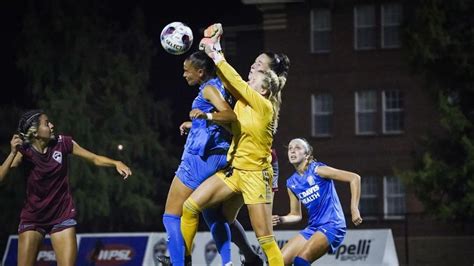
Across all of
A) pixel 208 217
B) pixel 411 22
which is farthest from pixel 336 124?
pixel 208 217

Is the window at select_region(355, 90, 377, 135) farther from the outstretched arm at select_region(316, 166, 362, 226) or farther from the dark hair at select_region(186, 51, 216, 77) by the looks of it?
the dark hair at select_region(186, 51, 216, 77)

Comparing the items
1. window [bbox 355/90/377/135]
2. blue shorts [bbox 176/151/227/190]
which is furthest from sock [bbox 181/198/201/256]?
window [bbox 355/90/377/135]

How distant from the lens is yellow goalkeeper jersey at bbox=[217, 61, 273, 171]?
11117mm

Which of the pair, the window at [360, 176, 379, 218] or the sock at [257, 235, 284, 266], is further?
the window at [360, 176, 379, 218]

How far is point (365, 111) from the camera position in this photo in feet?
145

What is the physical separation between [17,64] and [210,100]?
33228 millimetres

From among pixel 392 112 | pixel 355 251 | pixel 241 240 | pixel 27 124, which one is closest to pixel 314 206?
pixel 241 240

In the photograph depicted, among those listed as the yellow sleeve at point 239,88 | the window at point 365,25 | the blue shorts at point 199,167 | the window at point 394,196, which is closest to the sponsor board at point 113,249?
the blue shorts at point 199,167

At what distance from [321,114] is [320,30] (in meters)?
3.30

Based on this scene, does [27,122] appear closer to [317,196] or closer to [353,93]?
[317,196]

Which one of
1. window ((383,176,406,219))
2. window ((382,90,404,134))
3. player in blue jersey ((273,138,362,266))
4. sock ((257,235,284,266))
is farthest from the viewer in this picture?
window ((382,90,404,134))

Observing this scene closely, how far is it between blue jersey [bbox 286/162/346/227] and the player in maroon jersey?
7.67 feet

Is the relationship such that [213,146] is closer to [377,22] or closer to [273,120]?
[273,120]

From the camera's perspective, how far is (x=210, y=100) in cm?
1121
